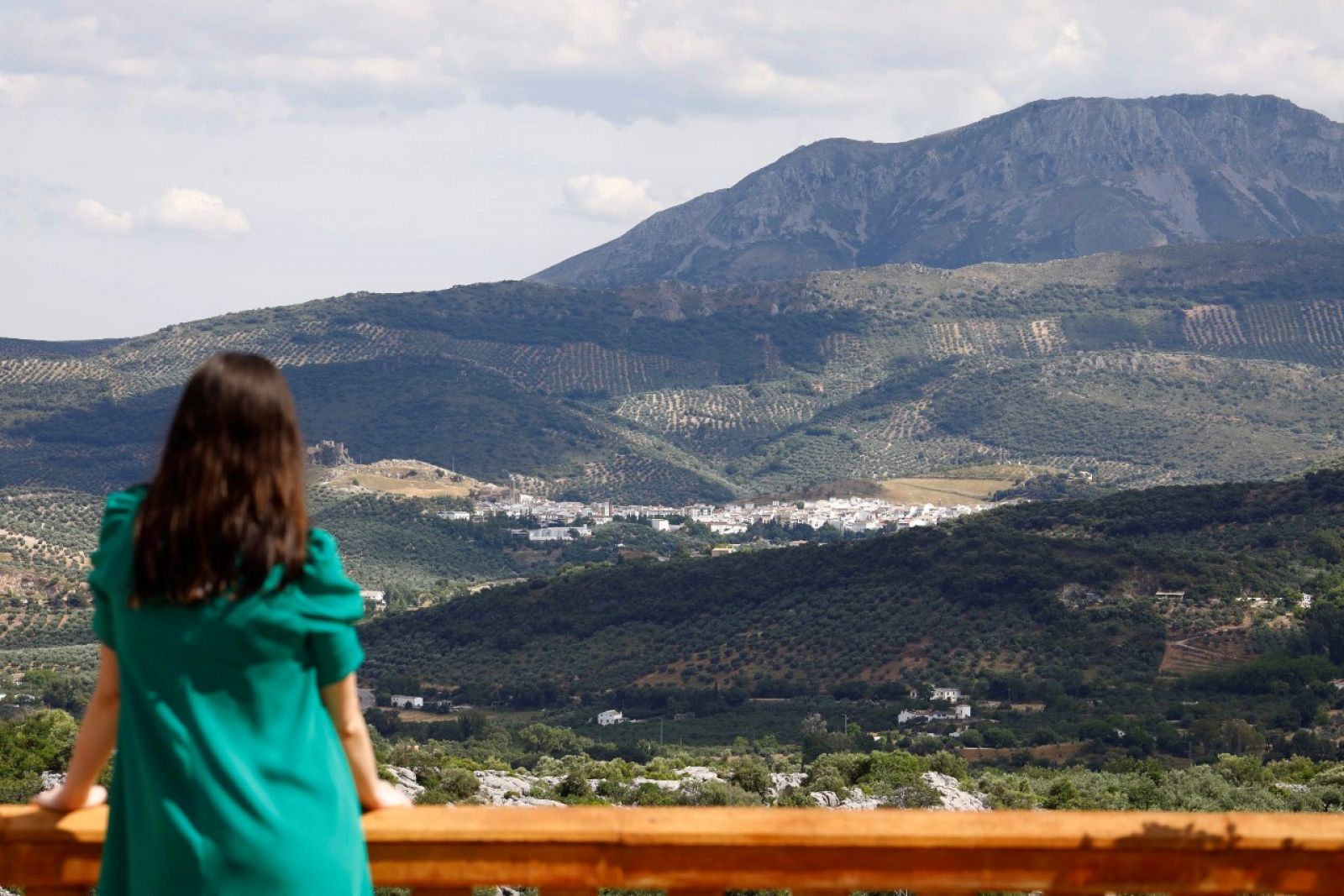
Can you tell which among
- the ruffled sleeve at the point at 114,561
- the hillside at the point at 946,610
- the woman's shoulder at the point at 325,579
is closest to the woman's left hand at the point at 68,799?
the ruffled sleeve at the point at 114,561

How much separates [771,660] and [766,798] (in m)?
30.0

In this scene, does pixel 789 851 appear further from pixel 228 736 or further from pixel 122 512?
pixel 122 512

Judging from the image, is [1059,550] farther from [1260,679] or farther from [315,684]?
[315,684]

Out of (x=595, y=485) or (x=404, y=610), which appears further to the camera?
(x=595, y=485)

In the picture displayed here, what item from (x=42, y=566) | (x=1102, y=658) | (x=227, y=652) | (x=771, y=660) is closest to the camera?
(x=227, y=652)

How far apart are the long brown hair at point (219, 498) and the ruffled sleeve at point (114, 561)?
0.12 feet

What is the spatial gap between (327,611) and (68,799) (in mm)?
715

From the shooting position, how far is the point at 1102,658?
41.6 meters

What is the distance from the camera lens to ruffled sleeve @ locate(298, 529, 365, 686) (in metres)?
2.68

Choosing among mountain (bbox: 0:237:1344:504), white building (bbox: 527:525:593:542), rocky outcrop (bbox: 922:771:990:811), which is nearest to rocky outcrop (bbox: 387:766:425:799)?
rocky outcrop (bbox: 922:771:990:811)

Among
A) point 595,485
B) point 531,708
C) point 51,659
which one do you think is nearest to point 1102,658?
point 531,708

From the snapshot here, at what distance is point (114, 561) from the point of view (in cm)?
267

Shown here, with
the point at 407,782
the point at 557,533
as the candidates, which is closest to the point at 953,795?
the point at 407,782

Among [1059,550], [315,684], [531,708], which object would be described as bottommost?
[531,708]
